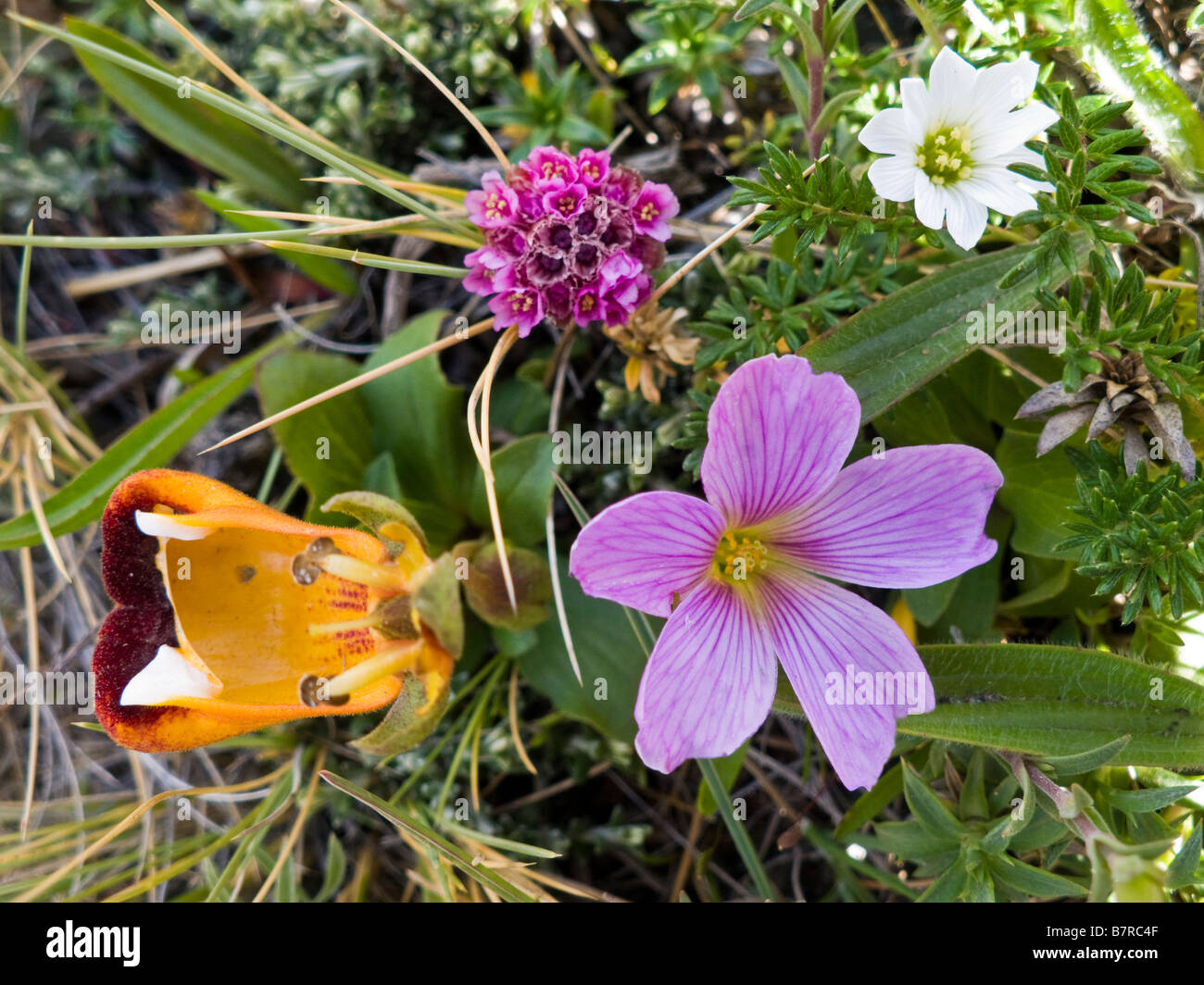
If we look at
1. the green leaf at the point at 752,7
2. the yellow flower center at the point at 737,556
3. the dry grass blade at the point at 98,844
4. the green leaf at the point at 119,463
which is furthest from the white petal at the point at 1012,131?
the dry grass blade at the point at 98,844

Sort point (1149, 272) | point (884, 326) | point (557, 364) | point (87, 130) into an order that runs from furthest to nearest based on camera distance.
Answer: point (87, 130), point (557, 364), point (1149, 272), point (884, 326)

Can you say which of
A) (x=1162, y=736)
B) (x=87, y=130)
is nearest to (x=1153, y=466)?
(x=1162, y=736)

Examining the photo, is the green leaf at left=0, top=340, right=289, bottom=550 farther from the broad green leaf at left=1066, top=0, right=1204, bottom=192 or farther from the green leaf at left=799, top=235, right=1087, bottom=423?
the broad green leaf at left=1066, top=0, right=1204, bottom=192

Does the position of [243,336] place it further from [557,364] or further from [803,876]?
[803,876]

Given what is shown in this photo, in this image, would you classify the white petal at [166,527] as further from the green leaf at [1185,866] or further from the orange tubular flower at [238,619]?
the green leaf at [1185,866]

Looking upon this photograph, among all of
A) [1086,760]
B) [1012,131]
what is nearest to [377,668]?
[1086,760]
